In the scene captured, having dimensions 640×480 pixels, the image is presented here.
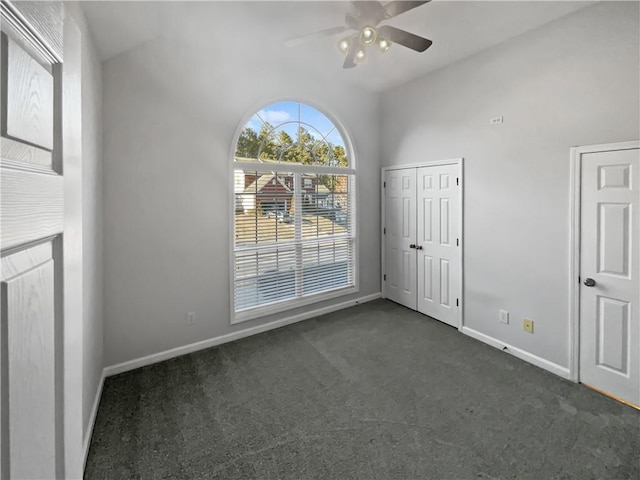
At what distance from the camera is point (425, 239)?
13.0 feet

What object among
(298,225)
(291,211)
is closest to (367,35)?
(291,211)

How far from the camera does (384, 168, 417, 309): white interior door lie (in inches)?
163

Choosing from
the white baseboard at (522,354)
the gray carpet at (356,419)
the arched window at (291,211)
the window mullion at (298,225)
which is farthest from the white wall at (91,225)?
the white baseboard at (522,354)

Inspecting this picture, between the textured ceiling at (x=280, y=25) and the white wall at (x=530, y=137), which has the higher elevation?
the textured ceiling at (x=280, y=25)

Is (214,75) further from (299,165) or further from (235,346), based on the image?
(235,346)

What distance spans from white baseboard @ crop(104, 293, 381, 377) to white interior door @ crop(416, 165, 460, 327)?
98cm

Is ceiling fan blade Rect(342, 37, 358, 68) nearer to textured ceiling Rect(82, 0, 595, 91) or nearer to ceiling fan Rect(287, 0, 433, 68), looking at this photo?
ceiling fan Rect(287, 0, 433, 68)

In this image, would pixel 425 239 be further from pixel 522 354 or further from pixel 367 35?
pixel 367 35

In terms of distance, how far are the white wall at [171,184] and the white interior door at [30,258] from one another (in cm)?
242

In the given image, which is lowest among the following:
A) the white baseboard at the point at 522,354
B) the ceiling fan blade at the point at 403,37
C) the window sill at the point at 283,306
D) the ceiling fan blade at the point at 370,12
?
the white baseboard at the point at 522,354

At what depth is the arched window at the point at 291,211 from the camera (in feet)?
11.3

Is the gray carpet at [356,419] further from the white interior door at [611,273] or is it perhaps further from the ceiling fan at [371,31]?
the ceiling fan at [371,31]

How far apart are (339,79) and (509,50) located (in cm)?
183

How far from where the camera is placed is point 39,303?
0.53 meters
